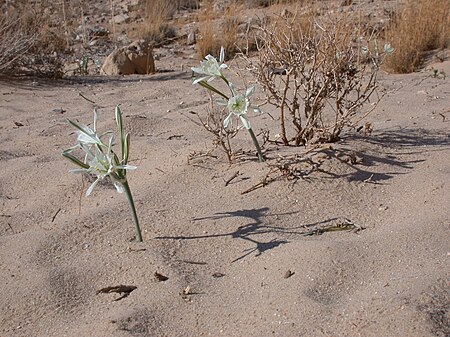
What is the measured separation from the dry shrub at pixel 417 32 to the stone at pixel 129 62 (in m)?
2.30

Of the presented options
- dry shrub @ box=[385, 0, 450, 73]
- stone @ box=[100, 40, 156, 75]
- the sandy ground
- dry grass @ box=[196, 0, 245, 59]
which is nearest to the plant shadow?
the sandy ground

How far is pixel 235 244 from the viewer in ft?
8.20

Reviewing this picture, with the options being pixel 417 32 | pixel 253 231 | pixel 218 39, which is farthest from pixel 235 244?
pixel 218 39

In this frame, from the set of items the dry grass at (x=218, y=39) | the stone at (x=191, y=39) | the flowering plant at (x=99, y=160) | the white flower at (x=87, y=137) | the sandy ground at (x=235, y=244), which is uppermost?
the white flower at (x=87, y=137)

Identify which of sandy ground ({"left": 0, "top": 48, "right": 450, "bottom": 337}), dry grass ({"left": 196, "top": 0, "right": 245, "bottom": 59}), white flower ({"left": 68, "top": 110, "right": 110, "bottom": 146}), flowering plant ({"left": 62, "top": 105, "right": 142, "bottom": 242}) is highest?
white flower ({"left": 68, "top": 110, "right": 110, "bottom": 146})

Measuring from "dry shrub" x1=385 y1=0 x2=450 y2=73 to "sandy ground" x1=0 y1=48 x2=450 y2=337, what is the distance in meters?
2.67

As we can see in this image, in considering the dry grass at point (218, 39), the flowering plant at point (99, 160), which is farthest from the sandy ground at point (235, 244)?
the dry grass at point (218, 39)

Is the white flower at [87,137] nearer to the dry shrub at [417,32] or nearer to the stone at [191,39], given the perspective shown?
the dry shrub at [417,32]

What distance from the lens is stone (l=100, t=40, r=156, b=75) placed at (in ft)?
22.7

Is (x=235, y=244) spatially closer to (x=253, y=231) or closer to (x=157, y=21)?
(x=253, y=231)

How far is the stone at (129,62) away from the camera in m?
6.91

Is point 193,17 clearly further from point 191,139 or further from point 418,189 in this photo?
point 418,189

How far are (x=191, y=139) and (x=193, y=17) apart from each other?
8097mm

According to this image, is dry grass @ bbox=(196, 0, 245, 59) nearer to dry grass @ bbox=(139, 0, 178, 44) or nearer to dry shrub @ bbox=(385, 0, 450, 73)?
dry grass @ bbox=(139, 0, 178, 44)
